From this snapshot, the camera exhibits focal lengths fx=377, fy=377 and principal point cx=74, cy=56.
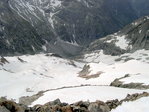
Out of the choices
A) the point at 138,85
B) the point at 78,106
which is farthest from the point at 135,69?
the point at 78,106

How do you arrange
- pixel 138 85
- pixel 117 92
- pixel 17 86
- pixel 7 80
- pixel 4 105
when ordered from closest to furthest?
pixel 4 105
pixel 117 92
pixel 138 85
pixel 17 86
pixel 7 80

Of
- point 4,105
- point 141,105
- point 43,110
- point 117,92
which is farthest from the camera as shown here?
point 117,92

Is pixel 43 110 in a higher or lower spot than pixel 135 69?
lower

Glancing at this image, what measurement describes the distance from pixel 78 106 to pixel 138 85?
1033 inches

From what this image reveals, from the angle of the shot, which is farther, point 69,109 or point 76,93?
point 76,93

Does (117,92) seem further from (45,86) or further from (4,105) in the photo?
(45,86)

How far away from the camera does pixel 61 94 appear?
4731 centimetres

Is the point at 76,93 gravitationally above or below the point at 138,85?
below

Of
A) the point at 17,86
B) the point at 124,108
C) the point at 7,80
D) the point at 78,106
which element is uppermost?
the point at 7,80

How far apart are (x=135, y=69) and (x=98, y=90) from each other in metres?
60.3

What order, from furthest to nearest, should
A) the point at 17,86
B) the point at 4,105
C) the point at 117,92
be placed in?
1. the point at 17,86
2. the point at 117,92
3. the point at 4,105

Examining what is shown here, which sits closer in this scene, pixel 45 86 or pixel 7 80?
pixel 45 86

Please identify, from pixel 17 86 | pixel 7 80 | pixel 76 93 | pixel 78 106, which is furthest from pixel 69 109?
pixel 7 80

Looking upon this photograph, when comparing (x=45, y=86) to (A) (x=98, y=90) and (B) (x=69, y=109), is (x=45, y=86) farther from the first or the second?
(B) (x=69, y=109)
